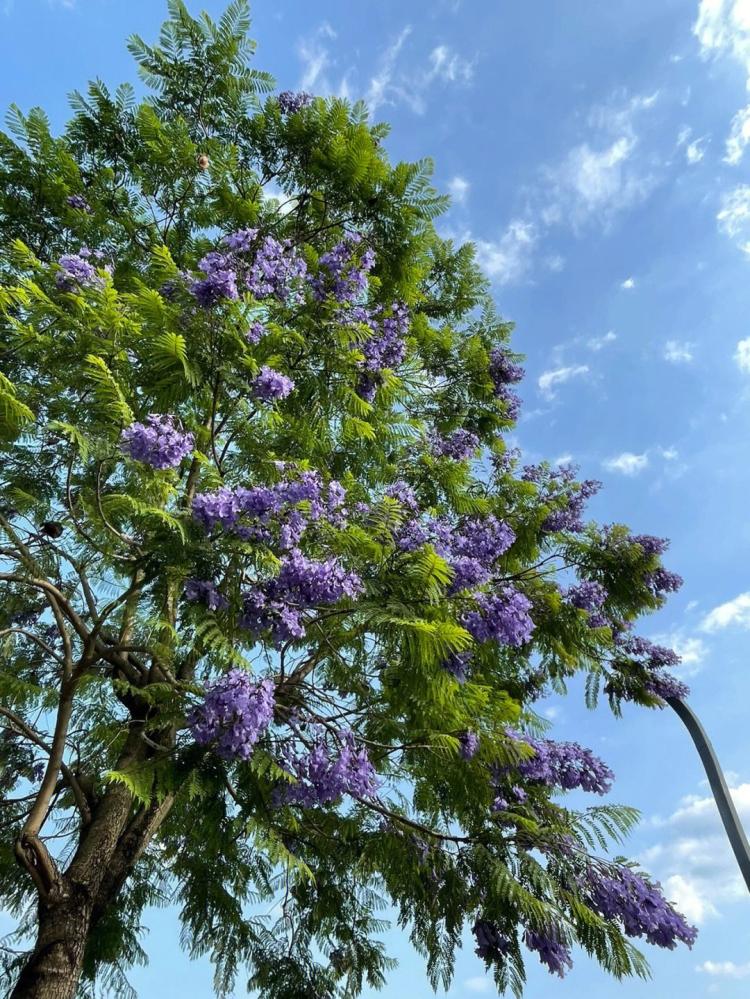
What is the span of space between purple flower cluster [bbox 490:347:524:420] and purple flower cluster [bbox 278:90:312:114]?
3.20 metres

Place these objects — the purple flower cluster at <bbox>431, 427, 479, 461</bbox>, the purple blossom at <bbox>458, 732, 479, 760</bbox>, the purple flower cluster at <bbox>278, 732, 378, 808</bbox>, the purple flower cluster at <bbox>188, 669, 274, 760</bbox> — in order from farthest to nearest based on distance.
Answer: the purple flower cluster at <bbox>431, 427, 479, 461</bbox>, the purple blossom at <bbox>458, 732, 479, 760</bbox>, the purple flower cluster at <bbox>278, 732, 378, 808</bbox>, the purple flower cluster at <bbox>188, 669, 274, 760</bbox>

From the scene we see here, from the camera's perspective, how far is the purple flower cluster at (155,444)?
11.4ft

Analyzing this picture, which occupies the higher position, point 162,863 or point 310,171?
point 310,171

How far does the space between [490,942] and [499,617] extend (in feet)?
6.65

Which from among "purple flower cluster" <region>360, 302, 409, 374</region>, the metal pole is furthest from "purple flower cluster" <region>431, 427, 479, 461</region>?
the metal pole

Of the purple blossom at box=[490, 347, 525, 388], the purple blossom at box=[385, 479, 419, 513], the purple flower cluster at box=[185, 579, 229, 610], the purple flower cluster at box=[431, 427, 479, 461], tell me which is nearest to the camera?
the purple flower cluster at box=[185, 579, 229, 610]

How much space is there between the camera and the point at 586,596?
20.0 feet

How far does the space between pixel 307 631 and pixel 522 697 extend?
104 inches

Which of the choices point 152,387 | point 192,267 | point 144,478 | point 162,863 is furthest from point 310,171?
point 162,863

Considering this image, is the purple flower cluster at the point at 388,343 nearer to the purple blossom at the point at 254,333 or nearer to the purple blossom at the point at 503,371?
the purple blossom at the point at 254,333

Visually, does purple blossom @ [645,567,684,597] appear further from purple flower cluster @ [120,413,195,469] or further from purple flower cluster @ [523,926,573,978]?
purple flower cluster @ [120,413,195,469]

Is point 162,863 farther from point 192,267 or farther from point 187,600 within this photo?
point 192,267

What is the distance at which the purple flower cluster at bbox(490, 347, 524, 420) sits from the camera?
813 centimetres

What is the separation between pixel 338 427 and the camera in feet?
18.8
